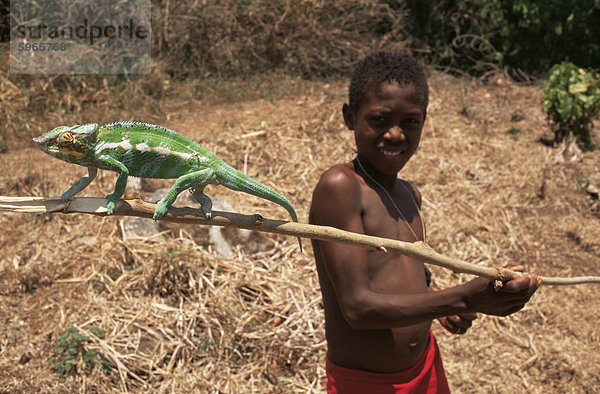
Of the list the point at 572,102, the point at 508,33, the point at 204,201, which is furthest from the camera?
the point at 508,33

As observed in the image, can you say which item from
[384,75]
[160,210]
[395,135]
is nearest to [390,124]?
[395,135]

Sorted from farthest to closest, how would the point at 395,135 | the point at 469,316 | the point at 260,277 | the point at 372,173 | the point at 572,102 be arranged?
the point at 572,102, the point at 260,277, the point at 469,316, the point at 372,173, the point at 395,135

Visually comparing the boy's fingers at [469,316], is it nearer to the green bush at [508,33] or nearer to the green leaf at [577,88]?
the green leaf at [577,88]

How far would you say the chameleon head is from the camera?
1064 mm

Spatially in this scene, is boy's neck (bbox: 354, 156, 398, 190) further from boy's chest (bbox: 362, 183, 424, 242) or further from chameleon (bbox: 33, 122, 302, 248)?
chameleon (bbox: 33, 122, 302, 248)

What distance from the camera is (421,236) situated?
2025 mm

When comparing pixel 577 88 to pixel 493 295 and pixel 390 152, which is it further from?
pixel 493 295

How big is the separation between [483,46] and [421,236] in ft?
23.2

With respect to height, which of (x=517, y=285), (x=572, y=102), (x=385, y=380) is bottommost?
(x=385, y=380)

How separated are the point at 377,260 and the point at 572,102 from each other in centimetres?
468

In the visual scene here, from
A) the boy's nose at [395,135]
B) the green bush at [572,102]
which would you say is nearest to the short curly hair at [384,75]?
the boy's nose at [395,135]

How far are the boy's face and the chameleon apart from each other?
0.71 m

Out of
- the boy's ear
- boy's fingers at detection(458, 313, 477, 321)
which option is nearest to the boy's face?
the boy's ear

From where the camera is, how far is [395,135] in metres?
1.78
